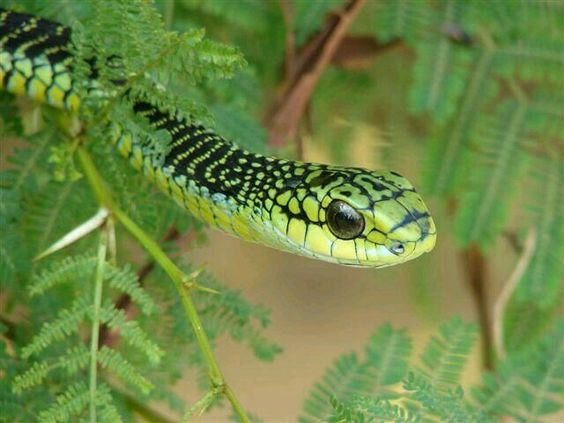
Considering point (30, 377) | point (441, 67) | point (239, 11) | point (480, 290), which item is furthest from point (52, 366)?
point (480, 290)

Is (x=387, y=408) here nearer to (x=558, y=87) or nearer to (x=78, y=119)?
(x=78, y=119)

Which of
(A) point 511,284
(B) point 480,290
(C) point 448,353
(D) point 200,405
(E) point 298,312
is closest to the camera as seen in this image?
(D) point 200,405

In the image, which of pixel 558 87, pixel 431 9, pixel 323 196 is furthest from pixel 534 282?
pixel 323 196

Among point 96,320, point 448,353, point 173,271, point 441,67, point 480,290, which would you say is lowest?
point 480,290

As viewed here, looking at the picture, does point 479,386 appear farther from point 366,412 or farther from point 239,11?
point 239,11

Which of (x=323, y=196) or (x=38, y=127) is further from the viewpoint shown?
(x=38, y=127)

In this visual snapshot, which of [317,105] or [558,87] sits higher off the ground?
[558,87]

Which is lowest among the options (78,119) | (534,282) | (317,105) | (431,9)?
(534,282)
